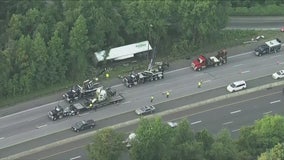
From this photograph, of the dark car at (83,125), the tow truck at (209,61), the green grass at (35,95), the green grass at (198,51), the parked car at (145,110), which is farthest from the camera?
the tow truck at (209,61)

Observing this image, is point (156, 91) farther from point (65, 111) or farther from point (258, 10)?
point (258, 10)

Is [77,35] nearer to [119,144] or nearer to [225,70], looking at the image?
[225,70]

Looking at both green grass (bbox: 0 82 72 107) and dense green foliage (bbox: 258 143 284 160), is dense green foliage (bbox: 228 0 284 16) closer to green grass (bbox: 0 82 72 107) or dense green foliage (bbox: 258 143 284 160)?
green grass (bbox: 0 82 72 107)

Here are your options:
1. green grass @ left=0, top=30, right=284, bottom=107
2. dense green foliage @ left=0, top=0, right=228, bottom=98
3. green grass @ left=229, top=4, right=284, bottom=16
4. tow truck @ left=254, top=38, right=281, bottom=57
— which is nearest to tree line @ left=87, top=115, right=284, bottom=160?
green grass @ left=0, top=30, right=284, bottom=107

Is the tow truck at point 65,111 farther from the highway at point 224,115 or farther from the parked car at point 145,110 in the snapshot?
the parked car at point 145,110

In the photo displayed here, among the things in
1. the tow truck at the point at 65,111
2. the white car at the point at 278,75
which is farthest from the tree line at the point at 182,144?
the white car at the point at 278,75

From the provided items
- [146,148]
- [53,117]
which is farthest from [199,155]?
[53,117]
